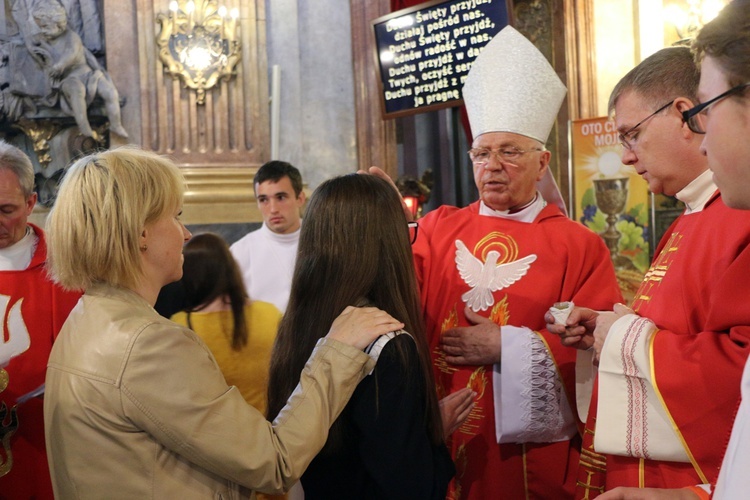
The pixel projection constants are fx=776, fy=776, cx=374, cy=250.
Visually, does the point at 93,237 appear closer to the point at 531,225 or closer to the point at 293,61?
the point at 531,225

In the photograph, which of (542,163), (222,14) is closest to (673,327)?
(542,163)

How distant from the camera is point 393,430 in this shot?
157 cm

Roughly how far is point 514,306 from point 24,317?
1606 mm

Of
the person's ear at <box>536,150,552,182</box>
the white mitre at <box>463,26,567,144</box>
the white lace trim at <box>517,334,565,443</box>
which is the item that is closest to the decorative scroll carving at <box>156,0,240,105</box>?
the white mitre at <box>463,26,567,144</box>

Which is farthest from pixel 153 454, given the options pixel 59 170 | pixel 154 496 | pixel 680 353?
pixel 59 170

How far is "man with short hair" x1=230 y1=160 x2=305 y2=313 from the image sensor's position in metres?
4.18

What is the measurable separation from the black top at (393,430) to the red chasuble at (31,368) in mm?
1252

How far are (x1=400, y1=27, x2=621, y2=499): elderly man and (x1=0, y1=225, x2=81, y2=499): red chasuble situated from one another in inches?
49.8

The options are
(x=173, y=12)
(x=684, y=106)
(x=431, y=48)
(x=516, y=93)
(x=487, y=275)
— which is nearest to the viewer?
(x=684, y=106)

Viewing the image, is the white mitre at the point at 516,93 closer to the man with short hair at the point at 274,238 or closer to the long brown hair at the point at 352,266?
the long brown hair at the point at 352,266

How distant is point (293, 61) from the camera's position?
6.35 metres

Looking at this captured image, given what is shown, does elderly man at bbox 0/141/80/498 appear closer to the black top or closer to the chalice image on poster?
the black top

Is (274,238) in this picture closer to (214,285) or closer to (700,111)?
(214,285)

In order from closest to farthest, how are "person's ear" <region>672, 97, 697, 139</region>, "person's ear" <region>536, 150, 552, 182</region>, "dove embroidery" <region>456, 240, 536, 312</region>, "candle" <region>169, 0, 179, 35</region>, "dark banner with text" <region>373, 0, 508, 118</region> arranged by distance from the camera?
"person's ear" <region>672, 97, 697, 139</region> → "dove embroidery" <region>456, 240, 536, 312</region> → "person's ear" <region>536, 150, 552, 182</region> → "dark banner with text" <region>373, 0, 508, 118</region> → "candle" <region>169, 0, 179, 35</region>
